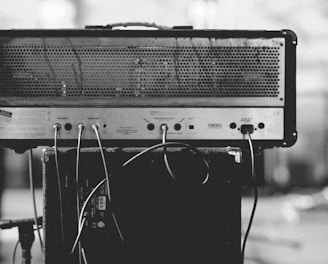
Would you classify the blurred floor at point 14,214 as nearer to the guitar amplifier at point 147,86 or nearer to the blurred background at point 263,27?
the blurred background at point 263,27

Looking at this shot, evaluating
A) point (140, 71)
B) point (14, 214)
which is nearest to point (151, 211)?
point (140, 71)

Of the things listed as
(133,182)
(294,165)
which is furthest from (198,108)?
(294,165)

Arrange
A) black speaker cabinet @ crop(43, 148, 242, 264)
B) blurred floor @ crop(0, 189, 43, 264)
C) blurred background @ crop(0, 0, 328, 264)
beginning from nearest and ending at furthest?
black speaker cabinet @ crop(43, 148, 242, 264) < blurred floor @ crop(0, 189, 43, 264) < blurred background @ crop(0, 0, 328, 264)

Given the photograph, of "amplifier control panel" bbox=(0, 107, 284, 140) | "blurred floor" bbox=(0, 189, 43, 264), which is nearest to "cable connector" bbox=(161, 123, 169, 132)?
"amplifier control panel" bbox=(0, 107, 284, 140)

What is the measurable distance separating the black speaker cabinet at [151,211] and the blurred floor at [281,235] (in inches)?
93.6

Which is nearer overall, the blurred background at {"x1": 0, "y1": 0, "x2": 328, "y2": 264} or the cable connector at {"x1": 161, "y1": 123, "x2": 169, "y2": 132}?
the cable connector at {"x1": 161, "y1": 123, "x2": 169, "y2": 132}

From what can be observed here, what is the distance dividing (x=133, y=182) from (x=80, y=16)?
11.9 ft

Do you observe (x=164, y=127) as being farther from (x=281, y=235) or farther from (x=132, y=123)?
(x=281, y=235)

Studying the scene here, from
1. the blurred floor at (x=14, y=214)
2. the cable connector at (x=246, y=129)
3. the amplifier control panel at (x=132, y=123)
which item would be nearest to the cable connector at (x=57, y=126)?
the amplifier control panel at (x=132, y=123)

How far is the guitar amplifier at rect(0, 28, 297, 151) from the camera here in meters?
1.19

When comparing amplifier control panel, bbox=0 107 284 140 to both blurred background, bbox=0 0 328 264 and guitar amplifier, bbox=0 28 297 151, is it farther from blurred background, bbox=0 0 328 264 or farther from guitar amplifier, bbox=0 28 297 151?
blurred background, bbox=0 0 328 264

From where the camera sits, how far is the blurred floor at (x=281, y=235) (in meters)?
3.77

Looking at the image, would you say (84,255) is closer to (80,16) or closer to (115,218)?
(115,218)

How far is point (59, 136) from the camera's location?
1.20 m
